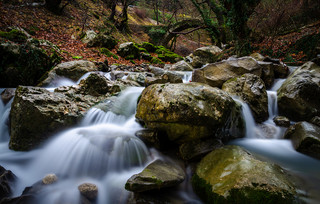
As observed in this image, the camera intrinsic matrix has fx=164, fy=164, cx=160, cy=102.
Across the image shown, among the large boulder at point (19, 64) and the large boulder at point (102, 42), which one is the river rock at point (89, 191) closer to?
the large boulder at point (19, 64)

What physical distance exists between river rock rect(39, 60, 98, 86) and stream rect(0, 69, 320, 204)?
239 centimetres

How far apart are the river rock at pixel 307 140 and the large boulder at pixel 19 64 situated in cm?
841

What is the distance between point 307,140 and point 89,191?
421 cm

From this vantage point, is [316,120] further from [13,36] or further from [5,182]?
[13,36]

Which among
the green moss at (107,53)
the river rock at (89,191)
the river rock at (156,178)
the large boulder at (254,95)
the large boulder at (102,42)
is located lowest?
the river rock at (89,191)

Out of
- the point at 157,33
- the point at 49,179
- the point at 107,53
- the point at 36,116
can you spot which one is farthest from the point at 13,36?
the point at 157,33

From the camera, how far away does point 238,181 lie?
83.5 inches

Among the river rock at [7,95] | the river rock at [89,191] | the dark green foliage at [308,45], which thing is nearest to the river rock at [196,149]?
the river rock at [89,191]

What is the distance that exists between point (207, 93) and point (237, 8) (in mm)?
8449

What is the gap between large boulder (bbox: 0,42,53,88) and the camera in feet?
18.5

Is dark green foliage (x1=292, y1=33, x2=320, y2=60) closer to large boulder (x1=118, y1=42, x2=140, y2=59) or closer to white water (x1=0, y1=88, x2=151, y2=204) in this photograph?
white water (x1=0, y1=88, x2=151, y2=204)

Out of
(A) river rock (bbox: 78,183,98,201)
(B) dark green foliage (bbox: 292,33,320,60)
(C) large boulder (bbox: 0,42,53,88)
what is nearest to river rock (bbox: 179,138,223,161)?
(A) river rock (bbox: 78,183,98,201)

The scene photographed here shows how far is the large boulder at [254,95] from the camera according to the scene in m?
4.79

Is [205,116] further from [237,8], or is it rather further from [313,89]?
[237,8]
